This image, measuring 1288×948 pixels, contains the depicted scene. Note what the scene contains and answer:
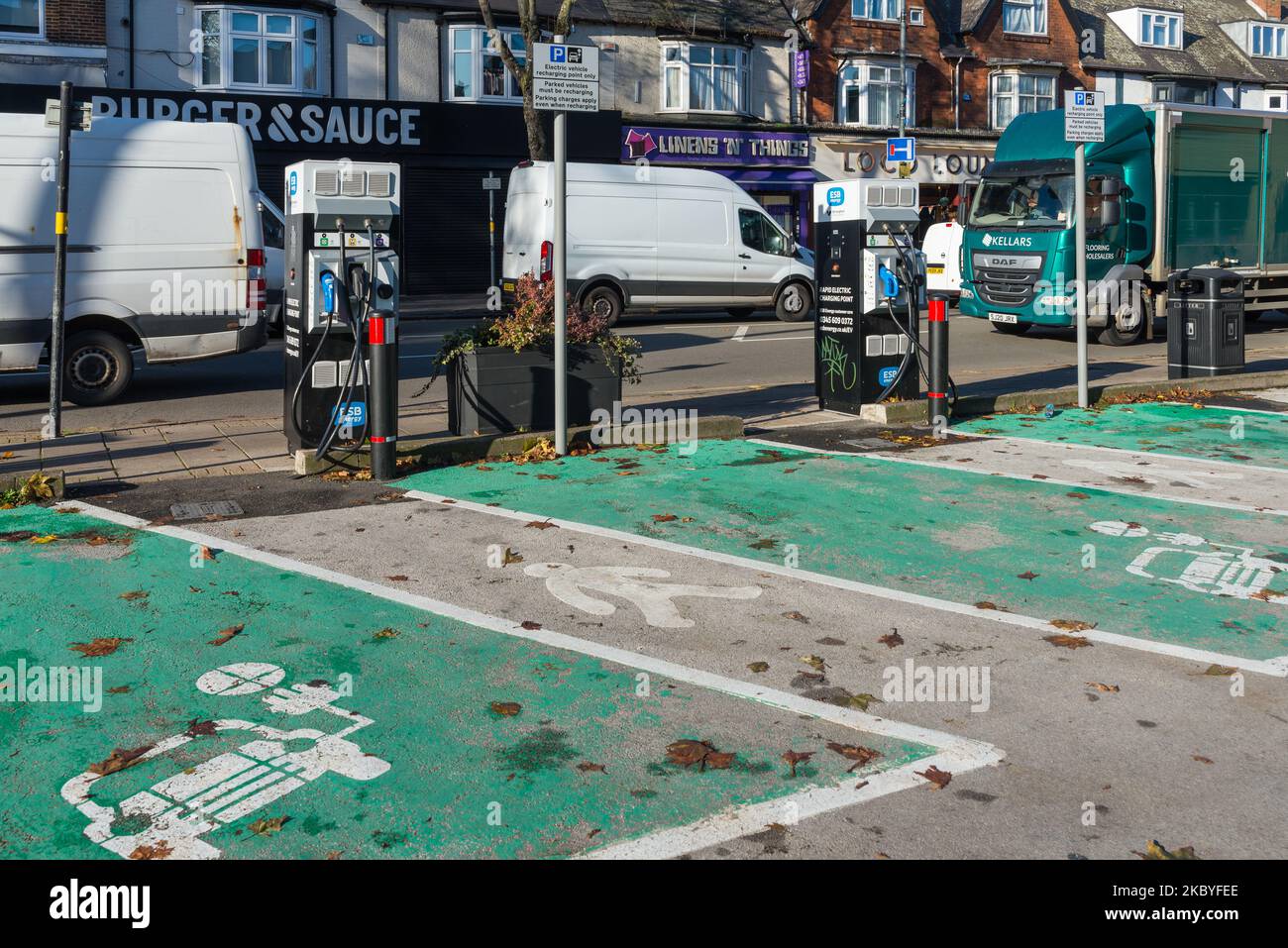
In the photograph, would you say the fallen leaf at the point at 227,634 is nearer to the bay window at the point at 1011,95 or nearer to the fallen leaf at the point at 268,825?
the fallen leaf at the point at 268,825

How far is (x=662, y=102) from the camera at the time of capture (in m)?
35.8

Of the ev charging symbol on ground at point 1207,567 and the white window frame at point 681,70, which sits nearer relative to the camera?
the ev charging symbol on ground at point 1207,567

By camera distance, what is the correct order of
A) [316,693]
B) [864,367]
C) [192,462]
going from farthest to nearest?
[864,367], [192,462], [316,693]

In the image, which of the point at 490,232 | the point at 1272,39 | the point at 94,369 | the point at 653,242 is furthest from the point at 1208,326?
the point at 1272,39

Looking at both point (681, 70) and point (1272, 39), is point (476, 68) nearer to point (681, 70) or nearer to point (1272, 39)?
point (681, 70)

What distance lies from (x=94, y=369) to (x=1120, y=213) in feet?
45.9

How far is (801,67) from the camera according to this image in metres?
37.7

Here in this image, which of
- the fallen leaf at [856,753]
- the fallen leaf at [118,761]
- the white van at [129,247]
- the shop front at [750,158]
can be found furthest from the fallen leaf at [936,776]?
the shop front at [750,158]

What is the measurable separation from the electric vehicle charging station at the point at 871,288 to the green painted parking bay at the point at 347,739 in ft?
21.2

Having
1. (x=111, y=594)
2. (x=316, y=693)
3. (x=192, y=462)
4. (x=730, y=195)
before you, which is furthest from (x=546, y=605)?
(x=730, y=195)

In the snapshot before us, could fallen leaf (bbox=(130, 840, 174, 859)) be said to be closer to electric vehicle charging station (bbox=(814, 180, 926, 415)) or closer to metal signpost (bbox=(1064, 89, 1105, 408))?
electric vehicle charging station (bbox=(814, 180, 926, 415))

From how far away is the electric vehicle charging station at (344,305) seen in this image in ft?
31.1
